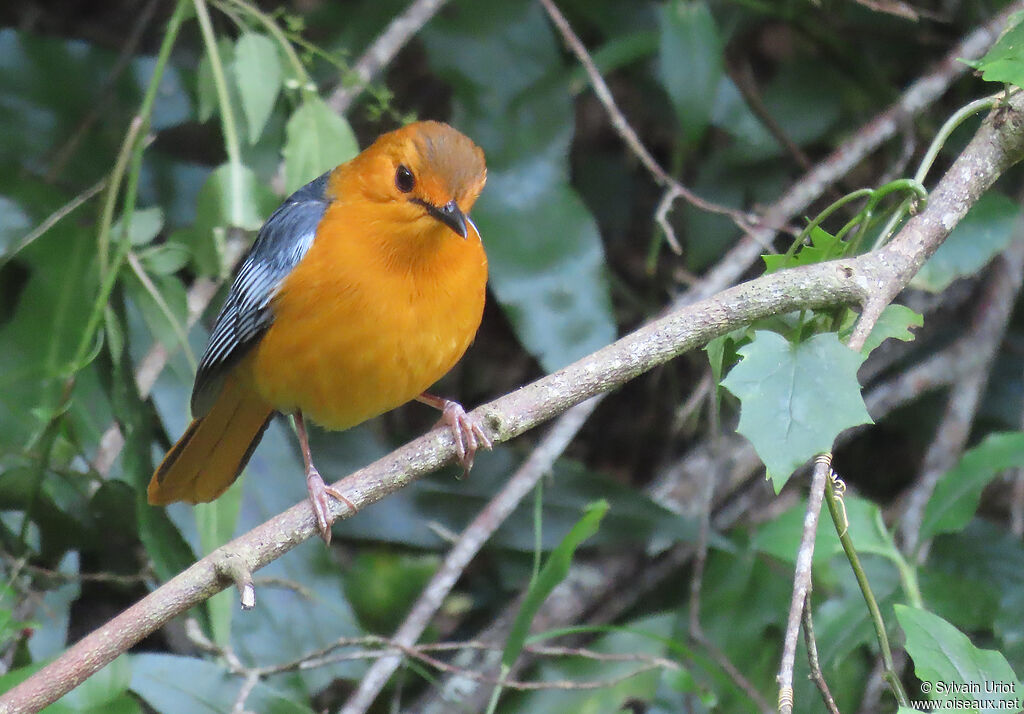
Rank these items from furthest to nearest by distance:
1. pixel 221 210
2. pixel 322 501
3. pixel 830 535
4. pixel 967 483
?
pixel 221 210 < pixel 967 483 < pixel 830 535 < pixel 322 501

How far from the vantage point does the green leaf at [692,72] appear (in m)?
4.07

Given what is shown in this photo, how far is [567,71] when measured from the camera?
14.2 feet

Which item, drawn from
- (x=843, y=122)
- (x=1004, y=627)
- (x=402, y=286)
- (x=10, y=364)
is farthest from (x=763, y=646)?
(x=10, y=364)

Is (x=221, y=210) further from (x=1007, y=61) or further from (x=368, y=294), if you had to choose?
(x=1007, y=61)

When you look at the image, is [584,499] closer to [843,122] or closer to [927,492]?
[927,492]

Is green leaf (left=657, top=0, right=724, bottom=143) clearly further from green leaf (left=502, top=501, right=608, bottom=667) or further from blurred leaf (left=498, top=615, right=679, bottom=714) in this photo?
blurred leaf (left=498, top=615, right=679, bottom=714)

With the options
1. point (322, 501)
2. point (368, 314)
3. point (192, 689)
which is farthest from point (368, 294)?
point (192, 689)

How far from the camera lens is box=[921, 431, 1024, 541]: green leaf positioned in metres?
3.34

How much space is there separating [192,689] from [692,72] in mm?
2861

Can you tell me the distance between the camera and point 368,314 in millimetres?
2967

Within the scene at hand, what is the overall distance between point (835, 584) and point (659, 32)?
7.56 ft

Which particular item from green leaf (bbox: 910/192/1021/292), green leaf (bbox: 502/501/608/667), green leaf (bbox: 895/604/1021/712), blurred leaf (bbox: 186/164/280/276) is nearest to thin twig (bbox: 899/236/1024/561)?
green leaf (bbox: 910/192/1021/292)

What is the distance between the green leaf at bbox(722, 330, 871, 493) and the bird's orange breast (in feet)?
3.74

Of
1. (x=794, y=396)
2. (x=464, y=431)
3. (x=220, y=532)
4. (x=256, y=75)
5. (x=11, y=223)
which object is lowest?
(x=220, y=532)
